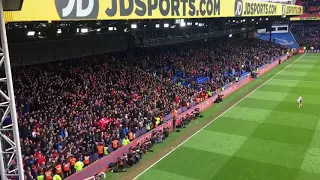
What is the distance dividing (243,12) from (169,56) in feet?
30.8

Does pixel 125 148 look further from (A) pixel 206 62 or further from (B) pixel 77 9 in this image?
(A) pixel 206 62

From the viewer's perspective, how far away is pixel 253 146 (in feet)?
64.3

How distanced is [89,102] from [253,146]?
10.7 meters

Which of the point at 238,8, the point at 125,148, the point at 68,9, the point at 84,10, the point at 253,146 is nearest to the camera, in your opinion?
the point at 68,9

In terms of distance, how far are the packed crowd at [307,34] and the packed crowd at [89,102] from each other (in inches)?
1555

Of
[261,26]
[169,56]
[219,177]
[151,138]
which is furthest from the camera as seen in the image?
[261,26]

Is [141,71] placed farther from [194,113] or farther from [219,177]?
[219,177]

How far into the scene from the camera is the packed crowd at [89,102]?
52.9ft

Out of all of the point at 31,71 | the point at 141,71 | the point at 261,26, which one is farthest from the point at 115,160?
the point at 261,26

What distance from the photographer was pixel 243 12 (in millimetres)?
31922

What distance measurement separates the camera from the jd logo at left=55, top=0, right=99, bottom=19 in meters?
12.7

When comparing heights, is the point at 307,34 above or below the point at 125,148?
above

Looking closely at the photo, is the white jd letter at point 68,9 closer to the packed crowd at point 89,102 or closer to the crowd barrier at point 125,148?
the packed crowd at point 89,102

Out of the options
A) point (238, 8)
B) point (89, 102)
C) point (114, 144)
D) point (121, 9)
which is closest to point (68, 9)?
point (121, 9)
